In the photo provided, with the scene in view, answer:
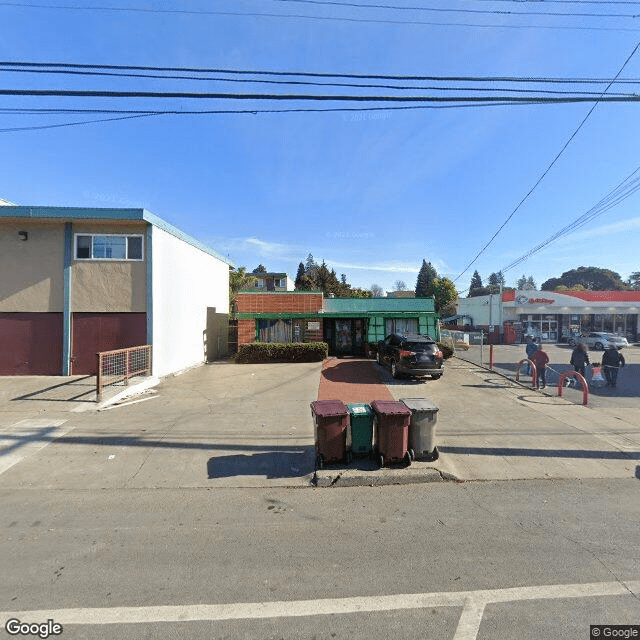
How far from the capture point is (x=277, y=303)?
1814 centimetres

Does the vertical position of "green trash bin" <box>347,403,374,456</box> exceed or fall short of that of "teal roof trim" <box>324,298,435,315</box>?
it falls short

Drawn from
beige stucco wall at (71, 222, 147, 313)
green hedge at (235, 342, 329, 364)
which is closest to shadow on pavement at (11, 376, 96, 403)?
beige stucco wall at (71, 222, 147, 313)

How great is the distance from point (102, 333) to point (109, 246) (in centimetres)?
308

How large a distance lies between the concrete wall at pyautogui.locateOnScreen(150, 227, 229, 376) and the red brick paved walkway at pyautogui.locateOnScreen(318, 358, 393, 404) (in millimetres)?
5933

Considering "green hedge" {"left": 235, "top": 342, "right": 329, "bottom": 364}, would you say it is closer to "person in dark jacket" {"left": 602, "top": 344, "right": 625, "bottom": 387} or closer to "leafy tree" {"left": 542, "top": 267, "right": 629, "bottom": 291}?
"person in dark jacket" {"left": 602, "top": 344, "right": 625, "bottom": 387}

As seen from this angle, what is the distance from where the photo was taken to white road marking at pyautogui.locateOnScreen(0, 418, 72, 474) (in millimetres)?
5758

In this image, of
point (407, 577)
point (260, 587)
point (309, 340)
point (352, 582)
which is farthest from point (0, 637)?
point (309, 340)

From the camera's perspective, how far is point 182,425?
24.3 feet

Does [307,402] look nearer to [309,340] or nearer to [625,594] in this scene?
[625,594]

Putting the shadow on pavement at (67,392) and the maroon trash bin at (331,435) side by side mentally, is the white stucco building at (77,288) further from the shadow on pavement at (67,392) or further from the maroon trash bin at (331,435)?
the maroon trash bin at (331,435)

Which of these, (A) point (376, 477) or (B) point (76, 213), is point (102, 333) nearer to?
(B) point (76, 213)

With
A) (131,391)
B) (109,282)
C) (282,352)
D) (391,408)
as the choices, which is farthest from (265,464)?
(282,352)

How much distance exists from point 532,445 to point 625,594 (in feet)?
12.1

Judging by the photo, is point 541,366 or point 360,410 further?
point 541,366
